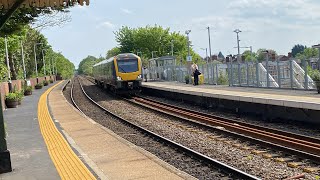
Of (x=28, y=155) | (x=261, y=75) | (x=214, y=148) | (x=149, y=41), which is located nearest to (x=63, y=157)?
(x=28, y=155)

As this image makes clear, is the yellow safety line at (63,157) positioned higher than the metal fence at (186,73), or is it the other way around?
the metal fence at (186,73)

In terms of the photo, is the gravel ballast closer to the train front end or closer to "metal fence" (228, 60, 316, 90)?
"metal fence" (228, 60, 316, 90)

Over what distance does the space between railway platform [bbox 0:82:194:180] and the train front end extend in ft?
55.0

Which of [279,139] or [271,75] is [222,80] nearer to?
[271,75]

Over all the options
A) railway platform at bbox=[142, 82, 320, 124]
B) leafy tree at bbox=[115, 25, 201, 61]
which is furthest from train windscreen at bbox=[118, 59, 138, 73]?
leafy tree at bbox=[115, 25, 201, 61]

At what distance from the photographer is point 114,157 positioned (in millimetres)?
10250

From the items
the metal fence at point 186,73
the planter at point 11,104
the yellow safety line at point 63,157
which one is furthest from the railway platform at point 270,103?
the planter at point 11,104

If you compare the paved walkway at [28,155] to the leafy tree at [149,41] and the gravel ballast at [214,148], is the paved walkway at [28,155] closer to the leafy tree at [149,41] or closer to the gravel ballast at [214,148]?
the gravel ballast at [214,148]

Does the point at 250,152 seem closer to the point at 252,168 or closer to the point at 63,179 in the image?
the point at 252,168

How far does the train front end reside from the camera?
32.8 metres

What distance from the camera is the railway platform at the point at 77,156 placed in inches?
328

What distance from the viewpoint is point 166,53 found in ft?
307

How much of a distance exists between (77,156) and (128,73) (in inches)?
908

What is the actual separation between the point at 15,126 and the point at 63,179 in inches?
377
